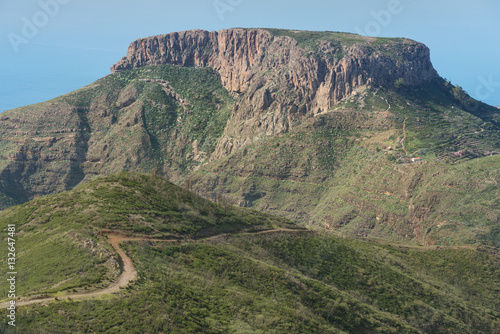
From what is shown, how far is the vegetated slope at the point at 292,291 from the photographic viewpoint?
45188mm

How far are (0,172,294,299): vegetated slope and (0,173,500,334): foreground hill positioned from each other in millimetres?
252

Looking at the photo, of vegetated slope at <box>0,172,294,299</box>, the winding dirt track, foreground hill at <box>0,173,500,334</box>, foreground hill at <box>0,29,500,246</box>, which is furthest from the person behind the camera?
foreground hill at <box>0,29,500,246</box>

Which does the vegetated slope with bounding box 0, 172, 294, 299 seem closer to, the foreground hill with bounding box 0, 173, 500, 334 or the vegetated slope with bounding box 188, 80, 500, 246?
the foreground hill with bounding box 0, 173, 500, 334

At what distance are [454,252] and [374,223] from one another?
127ft

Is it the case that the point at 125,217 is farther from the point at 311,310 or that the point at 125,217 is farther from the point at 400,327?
the point at 400,327

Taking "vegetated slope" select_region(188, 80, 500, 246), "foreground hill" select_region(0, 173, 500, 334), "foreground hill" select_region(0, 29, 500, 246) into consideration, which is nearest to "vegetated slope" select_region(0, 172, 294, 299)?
"foreground hill" select_region(0, 173, 500, 334)

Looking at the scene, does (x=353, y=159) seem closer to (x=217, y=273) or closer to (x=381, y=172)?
(x=381, y=172)

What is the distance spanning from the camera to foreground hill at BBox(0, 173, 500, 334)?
4769 centimetres

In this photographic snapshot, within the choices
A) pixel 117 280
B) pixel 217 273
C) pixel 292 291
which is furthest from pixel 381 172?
pixel 117 280

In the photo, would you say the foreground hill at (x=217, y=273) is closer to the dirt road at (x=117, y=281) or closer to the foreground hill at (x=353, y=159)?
the dirt road at (x=117, y=281)

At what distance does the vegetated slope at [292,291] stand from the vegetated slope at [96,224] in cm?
514

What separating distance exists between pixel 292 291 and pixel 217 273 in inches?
471

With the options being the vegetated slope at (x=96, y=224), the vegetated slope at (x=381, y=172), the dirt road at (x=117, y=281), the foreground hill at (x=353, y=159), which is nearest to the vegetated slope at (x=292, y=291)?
the dirt road at (x=117, y=281)

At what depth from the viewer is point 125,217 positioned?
237 feet
